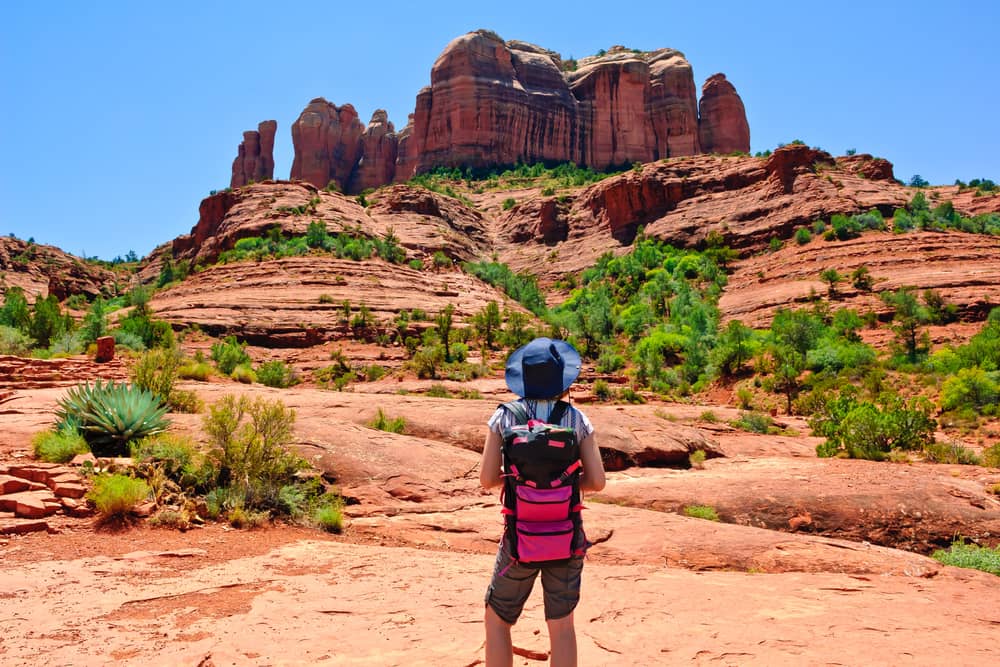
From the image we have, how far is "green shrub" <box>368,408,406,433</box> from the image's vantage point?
11141mm

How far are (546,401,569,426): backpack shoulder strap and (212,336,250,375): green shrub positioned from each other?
886 inches

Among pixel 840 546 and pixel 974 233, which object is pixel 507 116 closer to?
pixel 974 233

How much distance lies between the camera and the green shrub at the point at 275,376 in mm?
22922

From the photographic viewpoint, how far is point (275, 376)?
23.1 meters

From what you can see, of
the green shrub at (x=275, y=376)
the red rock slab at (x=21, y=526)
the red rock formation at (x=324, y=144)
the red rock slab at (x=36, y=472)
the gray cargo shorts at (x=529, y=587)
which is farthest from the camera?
the red rock formation at (x=324, y=144)

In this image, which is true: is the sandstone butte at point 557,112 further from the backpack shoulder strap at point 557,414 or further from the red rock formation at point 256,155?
the backpack shoulder strap at point 557,414

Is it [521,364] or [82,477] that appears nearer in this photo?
[521,364]

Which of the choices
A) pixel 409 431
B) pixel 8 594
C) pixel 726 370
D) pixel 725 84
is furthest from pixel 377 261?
pixel 725 84

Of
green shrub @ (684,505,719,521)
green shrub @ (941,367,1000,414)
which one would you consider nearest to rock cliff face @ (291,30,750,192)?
green shrub @ (941,367,1000,414)

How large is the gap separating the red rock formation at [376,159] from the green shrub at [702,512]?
86144mm

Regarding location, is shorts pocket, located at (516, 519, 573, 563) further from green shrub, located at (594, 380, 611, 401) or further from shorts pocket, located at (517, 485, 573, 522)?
green shrub, located at (594, 380, 611, 401)

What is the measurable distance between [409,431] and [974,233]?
39677 mm

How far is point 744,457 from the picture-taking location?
13.3m

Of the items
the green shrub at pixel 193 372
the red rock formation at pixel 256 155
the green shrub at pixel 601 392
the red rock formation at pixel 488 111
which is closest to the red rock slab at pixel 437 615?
the green shrub at pixel 193 372
